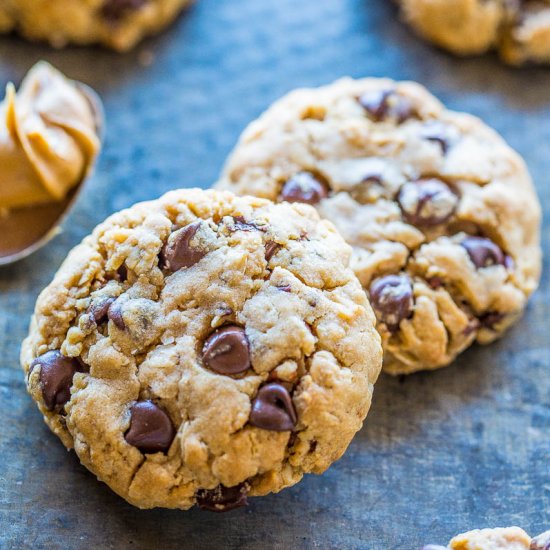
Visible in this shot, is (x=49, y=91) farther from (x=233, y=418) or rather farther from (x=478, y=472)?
(x=478, y=472)

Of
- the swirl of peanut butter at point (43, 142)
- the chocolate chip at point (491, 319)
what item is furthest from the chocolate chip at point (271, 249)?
the swirl of peanut butter at point (43, 142)

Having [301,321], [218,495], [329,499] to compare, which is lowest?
[329,499]

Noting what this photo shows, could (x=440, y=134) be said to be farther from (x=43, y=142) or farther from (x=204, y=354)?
(x=43, y=142)

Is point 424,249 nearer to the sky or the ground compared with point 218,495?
nearer to the sky

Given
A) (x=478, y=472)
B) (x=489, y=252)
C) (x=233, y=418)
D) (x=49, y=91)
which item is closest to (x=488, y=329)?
(x=489, y=252)

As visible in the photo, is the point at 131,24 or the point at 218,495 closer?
the point at 218,495

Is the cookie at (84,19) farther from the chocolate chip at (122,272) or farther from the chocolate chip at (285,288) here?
the chocolate chip at (285,288)
